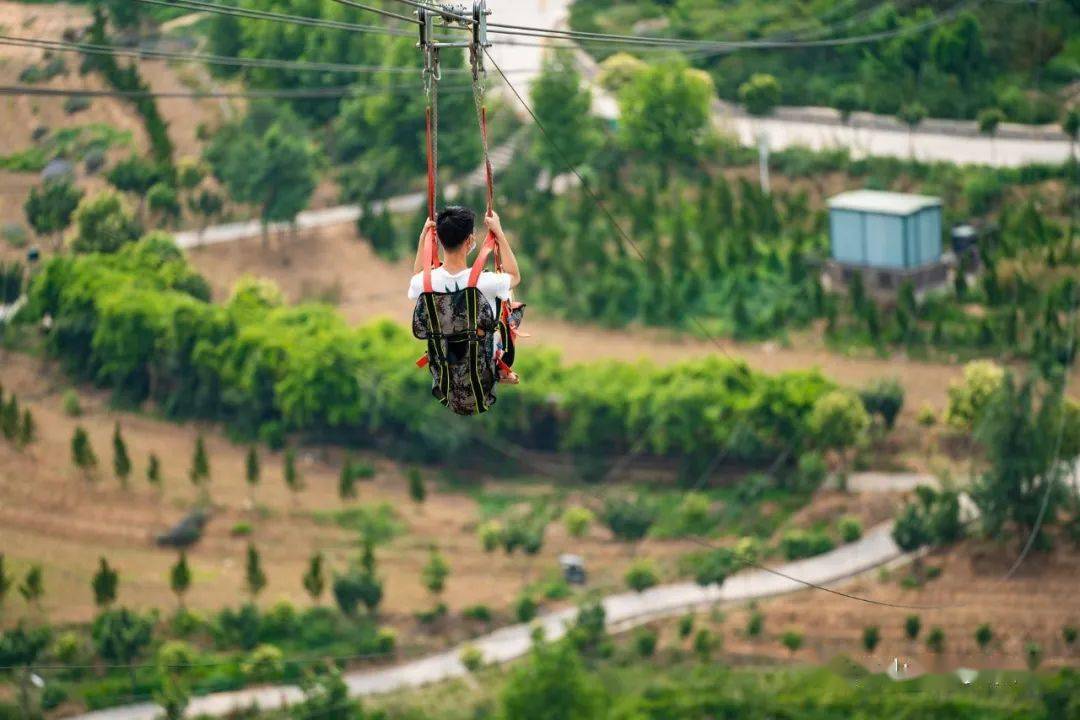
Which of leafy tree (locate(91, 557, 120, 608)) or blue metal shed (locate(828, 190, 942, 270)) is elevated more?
blue metal shed (locate(828, 190, 942, 270))

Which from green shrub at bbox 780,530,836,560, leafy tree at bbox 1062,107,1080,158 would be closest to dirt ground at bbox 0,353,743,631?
green shrub at bbox 780,530,836,560

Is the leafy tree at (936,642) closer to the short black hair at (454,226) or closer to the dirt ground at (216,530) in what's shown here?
the dirt ground at (216,530)

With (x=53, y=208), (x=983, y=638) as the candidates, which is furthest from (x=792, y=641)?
(x=53, y=208)

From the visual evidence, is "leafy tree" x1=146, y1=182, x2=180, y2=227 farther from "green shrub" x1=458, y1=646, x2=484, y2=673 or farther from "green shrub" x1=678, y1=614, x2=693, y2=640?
"green shrub" x1=678, y1=614, x2=693, y2=640

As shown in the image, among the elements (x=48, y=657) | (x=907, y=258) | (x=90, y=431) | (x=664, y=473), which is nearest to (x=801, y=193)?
(x=907, y=258)

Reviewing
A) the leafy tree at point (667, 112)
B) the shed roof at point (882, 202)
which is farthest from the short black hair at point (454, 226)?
the leafy tree at point (667, 112)

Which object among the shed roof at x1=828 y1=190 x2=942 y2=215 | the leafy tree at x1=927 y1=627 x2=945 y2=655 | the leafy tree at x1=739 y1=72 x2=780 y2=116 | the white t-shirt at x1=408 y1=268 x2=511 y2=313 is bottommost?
the leafy tree at x1=927 y1=627 x2=945 y2=655
